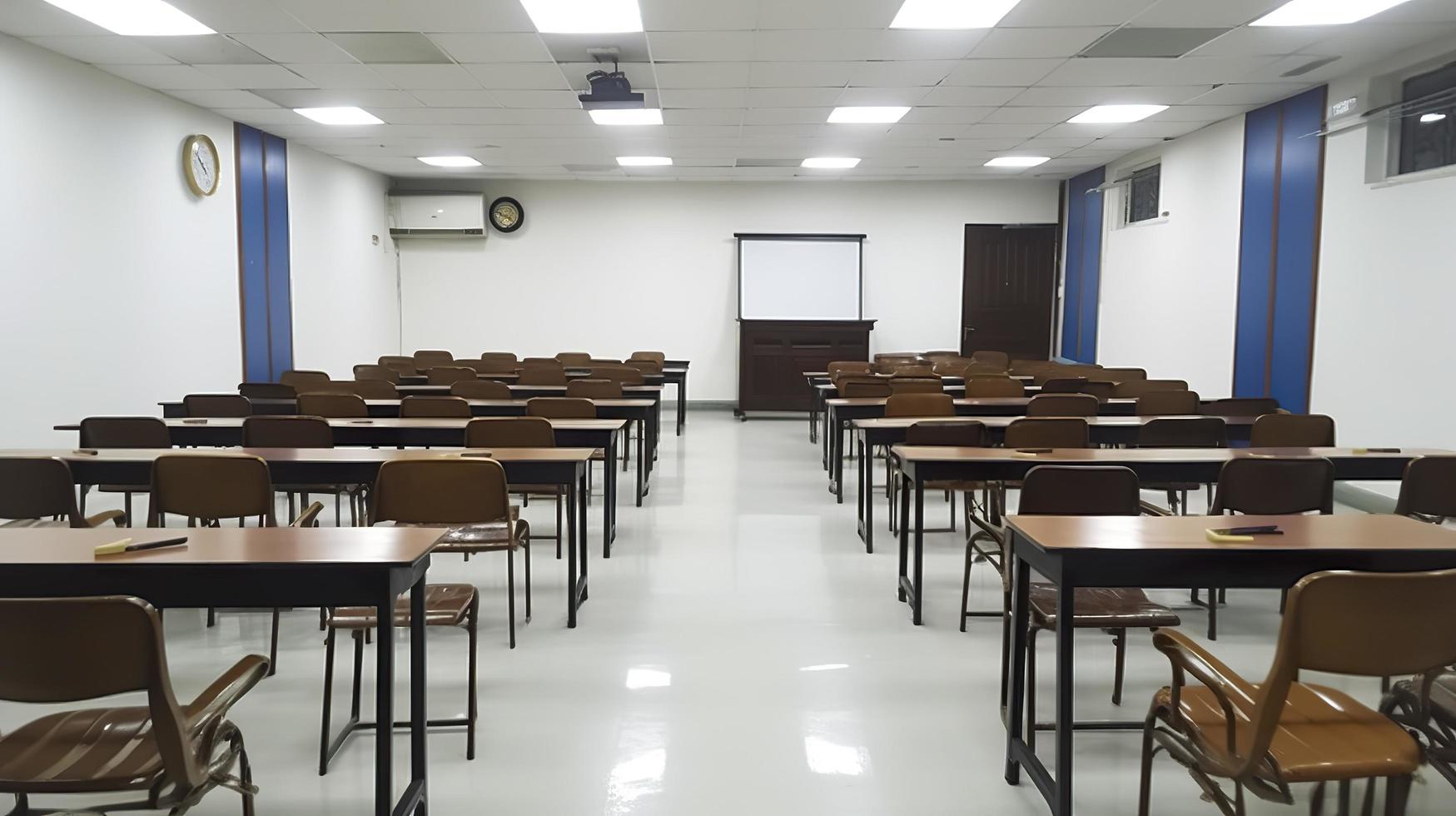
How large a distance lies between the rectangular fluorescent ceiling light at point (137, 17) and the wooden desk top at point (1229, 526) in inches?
225

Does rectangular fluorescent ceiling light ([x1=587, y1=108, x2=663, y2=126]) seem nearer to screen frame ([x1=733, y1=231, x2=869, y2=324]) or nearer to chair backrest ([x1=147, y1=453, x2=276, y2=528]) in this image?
screen frame ([x1=733, y1=231, x2=869, y2=324])

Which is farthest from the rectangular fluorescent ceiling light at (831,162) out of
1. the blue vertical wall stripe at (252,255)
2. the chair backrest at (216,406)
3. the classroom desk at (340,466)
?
the classroom desk at (340,466)

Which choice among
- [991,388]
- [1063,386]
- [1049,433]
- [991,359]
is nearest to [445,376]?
[991,388]

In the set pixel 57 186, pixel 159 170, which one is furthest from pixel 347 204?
pixel 57 186

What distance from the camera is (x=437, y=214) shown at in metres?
12.7

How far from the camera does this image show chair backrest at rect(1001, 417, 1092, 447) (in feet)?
14.9

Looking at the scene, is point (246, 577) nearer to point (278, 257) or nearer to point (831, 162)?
point (278, 257)

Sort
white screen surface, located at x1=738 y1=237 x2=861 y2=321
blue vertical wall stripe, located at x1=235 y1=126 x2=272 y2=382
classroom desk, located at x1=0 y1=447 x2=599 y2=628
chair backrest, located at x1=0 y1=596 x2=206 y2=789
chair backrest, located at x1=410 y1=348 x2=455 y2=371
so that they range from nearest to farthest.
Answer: chair backrest, located at x1=0 y1=596 x2=206 y2=789
classroom desk, located at x1=0 y1=447 x2=599 y2=628
blue vertical wall stripe, located at x1=235 y1=126 x2=272 y2=382
chair backrest, located at x1=410 y1=348 x2=455 y2=371
white screen surface, located at x1=738 y1=237 x2=861 y2=321

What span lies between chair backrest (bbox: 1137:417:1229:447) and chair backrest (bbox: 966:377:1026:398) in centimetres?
194

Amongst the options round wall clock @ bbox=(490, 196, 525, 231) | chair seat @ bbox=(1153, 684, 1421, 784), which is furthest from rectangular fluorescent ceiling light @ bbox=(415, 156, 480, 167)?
chair seat @ bbox=(1153, 684, 1421, 784)

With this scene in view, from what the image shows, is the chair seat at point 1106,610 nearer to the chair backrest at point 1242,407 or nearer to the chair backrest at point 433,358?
the chair backrest at point 1242,407

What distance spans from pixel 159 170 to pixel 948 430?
683 centimetres

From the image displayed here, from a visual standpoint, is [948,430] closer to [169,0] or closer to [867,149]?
[169,0]

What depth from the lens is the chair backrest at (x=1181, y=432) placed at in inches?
188
